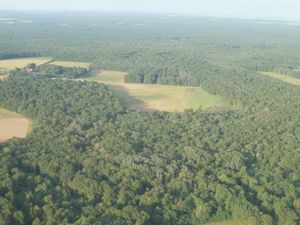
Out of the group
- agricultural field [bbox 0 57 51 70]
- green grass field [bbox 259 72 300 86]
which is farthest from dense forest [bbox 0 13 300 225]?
agricultural field [bbox 0 57 51 70]

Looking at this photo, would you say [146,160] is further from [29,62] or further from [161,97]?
[29,62]

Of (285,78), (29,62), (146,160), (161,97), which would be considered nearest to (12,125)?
(146,160)

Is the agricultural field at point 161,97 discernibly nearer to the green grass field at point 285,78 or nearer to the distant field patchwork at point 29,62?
the distant field patchwork at point 29,62

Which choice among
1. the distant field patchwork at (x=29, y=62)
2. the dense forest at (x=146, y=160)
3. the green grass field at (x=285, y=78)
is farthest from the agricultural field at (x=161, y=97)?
the green grass field at (x=285, y=78)

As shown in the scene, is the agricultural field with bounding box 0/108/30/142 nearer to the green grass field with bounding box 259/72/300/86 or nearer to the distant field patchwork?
the distant field patchwork

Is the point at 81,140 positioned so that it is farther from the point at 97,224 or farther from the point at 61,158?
the point at 97,224
